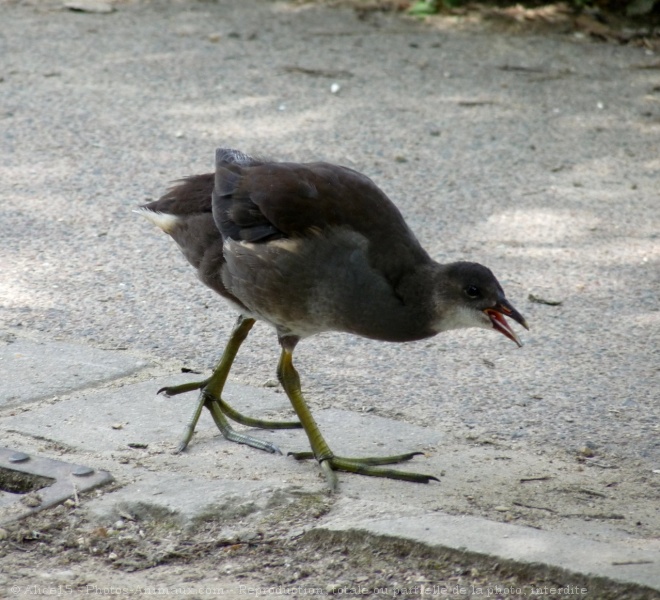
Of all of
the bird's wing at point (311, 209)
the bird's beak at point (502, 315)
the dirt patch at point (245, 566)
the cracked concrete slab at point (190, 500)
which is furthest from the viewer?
the bird's wing at point (311, 209)

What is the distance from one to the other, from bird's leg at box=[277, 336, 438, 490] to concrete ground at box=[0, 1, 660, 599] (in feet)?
0.15

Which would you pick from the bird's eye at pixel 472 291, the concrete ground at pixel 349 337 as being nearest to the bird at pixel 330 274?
the bird's eye at pixel 472 291

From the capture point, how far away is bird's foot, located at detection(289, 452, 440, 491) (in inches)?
130

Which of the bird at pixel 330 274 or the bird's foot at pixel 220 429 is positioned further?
the bird's foot at pixel 220 429

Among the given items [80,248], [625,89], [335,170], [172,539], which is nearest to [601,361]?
[335,170]

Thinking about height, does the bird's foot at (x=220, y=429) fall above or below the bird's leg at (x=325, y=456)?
below

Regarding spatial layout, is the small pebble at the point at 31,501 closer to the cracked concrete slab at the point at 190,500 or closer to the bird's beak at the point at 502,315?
the cracked concrete slab at the point at 190,500

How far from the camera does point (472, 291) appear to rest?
10.8 feet

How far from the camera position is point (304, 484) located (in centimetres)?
325

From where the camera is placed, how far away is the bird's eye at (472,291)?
3293mm

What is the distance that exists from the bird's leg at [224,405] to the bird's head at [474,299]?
734 millimetres

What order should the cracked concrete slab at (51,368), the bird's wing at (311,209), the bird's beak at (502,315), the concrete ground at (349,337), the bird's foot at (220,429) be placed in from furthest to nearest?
1. the cracked concrete slab at (51,368)
2. the bird's foot at (220,429)
3. the bird's wing at (311,209)
4. the bird's beak at (502,315)
5. the concrete ground at (349,337)


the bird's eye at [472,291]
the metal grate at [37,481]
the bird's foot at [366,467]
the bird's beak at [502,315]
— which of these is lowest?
the bird's foot at [366,467]

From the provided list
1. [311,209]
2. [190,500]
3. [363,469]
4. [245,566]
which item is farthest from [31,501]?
[311,209]
